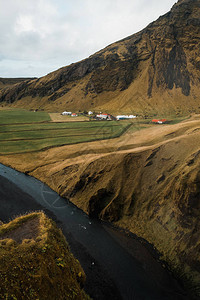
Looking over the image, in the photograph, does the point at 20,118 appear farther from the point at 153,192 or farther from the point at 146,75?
the point at 146,75

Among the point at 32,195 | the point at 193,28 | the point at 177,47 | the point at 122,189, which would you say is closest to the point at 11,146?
the point at 32,195

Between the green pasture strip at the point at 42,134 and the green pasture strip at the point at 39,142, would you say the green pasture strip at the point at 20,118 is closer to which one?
the green pasture strip at the point at 42,134

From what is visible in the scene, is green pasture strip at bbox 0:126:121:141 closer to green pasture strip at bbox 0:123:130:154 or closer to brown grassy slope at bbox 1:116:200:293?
green pasture strip at bbox 0:123:130:154

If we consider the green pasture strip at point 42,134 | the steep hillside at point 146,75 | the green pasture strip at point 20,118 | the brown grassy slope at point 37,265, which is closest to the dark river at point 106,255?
the brown grassy slope at point 37,265

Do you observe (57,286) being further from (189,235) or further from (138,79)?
(138,79)

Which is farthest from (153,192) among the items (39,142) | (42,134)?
(42,134)

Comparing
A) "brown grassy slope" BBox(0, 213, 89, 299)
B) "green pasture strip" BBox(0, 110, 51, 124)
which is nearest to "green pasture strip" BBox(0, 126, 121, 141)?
"green pasture strip" BBox(0, 110, 51, 124)
